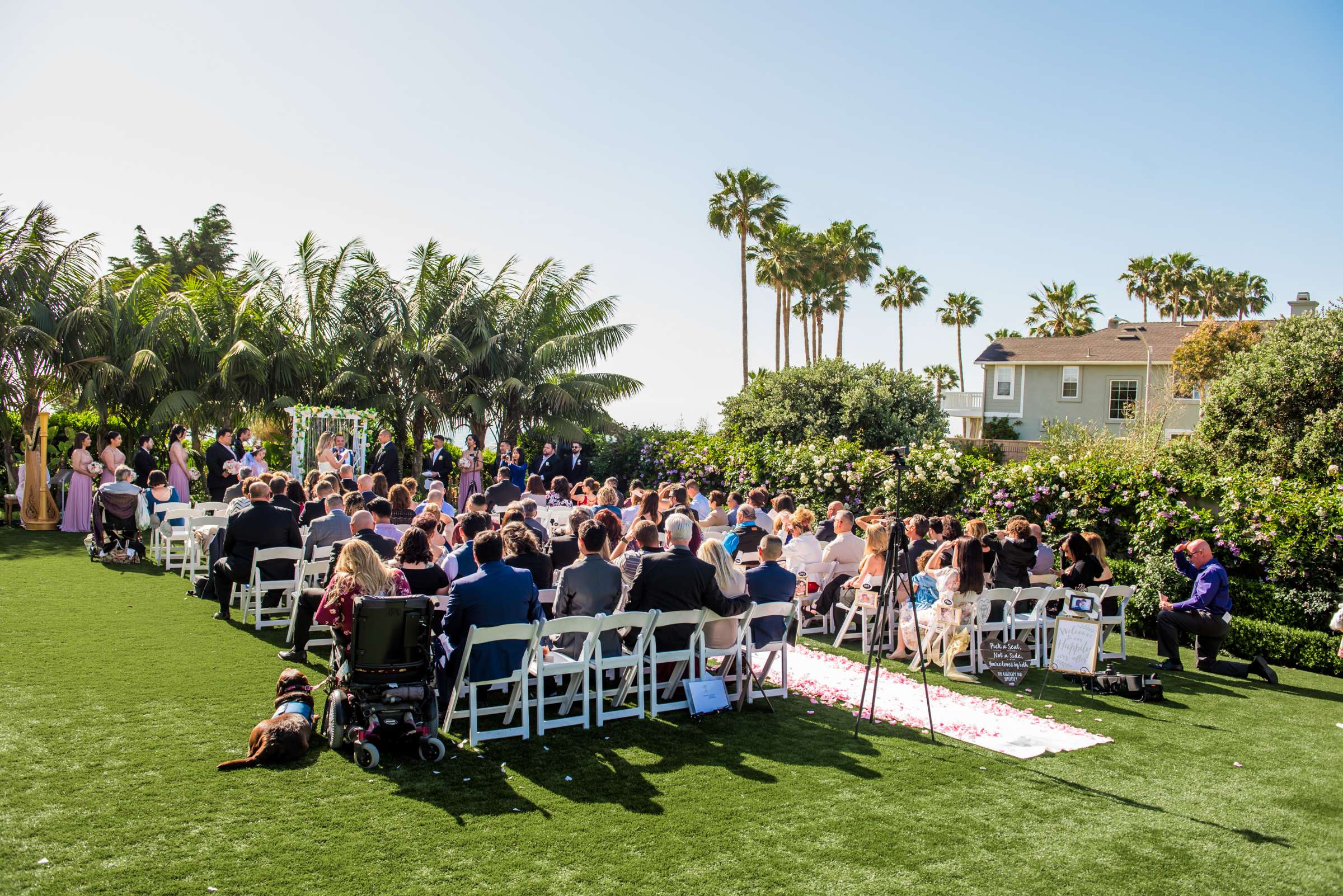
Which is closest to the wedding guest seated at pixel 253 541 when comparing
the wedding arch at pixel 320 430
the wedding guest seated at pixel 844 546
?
the wedding guest seated at pixel 844 546

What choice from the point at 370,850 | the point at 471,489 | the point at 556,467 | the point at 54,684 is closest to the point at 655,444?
the point at 556,467

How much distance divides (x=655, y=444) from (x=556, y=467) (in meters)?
2.98

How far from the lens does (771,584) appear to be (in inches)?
315

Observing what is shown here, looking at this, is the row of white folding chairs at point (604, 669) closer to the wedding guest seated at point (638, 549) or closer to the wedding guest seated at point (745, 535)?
the wedding guest seated at point (638, 549)

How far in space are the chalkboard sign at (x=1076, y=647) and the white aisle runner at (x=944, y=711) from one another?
70 cm

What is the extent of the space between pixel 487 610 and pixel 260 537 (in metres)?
4.21

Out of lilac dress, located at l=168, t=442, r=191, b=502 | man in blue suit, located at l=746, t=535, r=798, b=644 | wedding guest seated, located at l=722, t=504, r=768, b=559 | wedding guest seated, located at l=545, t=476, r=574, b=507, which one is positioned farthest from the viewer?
lilac dress, located at l=168, t=442, r=191, b=502

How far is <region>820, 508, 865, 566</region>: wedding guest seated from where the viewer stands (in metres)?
10.7

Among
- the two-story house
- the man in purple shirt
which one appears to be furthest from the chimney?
the man in purple shirt

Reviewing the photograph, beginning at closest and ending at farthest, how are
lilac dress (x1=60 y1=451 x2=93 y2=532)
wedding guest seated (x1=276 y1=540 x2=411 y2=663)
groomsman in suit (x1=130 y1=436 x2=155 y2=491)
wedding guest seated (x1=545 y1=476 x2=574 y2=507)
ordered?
wedding guest seated (x1=276 y1=540 x2=411 y2=663), wedding guest seated (x1=545 y1=476 x2=574 y2=507), groomsman in suit (x1=130 y1=436 x2=155 y2=491), lilac dress (x1=60 y1=451 x2=93 y2=532)

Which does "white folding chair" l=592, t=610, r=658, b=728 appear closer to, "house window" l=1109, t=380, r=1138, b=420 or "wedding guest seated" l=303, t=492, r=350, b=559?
"wedding guest seated" l=303, t=492, r=350, b=559

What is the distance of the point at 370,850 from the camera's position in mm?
4566

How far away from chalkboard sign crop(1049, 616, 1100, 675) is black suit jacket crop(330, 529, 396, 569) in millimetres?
6068

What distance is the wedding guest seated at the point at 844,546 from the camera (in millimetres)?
10727
